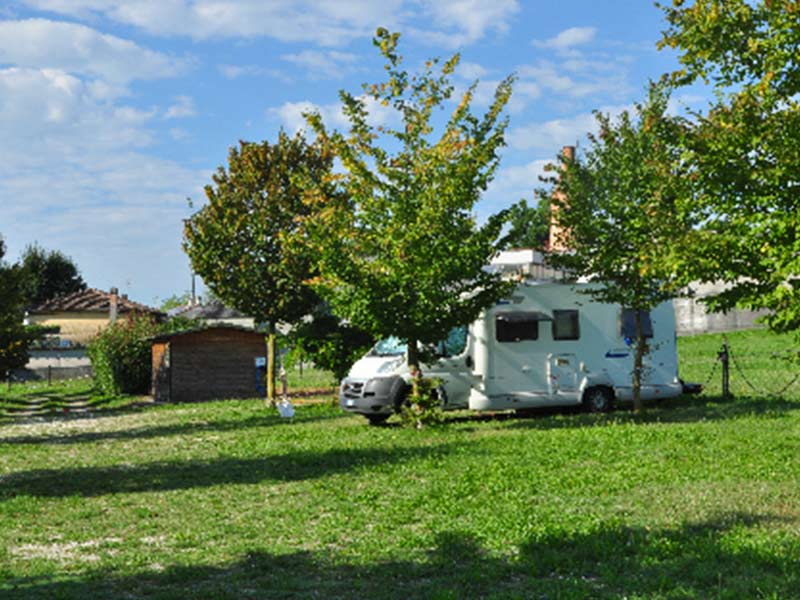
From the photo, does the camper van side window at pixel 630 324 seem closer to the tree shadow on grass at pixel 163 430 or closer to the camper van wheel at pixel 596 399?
the camper van wheel at pixel 596 399

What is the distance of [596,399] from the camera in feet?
71.1

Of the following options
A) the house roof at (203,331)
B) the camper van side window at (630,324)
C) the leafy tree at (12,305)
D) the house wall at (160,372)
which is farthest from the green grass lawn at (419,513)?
the house wall at (160,372)

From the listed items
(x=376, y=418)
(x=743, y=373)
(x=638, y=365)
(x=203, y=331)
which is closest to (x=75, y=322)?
(x=203, y=331)

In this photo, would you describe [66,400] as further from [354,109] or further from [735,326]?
[735,326]

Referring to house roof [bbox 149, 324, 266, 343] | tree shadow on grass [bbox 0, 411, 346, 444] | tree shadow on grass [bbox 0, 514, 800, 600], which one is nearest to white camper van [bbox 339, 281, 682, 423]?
tree shadow on grass [bbox 0, 411, 346, 444]

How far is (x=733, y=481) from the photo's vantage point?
11312mm

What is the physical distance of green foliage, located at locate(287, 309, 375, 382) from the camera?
82.5ft

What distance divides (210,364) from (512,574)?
27.7 m

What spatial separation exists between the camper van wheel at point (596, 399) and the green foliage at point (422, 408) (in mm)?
4012

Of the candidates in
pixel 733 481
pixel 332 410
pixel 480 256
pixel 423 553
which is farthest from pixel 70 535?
pixel 332 410

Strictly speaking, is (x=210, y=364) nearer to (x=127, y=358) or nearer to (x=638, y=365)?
(x=127, y=358)

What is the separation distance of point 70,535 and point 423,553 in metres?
3.76

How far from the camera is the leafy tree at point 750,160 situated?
9.97m

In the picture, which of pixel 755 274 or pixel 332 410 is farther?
pixel 332 410
